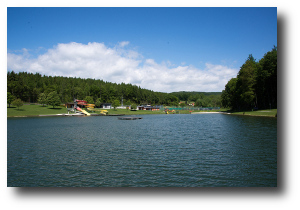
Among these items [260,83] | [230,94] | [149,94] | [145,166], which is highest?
[149,94]

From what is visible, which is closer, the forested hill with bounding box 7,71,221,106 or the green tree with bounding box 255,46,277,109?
the green tree with bounding box 255,46,277,109

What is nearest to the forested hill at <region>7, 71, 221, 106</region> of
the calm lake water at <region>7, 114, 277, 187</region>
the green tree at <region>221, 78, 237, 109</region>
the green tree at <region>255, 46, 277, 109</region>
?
the green tree at <region>221, 78, 237, 109</region>

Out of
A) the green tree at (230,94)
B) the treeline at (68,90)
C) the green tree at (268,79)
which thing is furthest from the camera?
the treeline at (68,90)

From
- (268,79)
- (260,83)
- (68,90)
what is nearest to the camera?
(268,79)

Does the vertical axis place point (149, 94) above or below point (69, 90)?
above

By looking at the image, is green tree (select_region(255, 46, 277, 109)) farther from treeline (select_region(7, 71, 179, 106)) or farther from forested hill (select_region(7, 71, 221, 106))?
forested hill (select_region(7, 71, 221, 106))

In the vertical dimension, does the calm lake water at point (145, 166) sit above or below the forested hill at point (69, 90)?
below

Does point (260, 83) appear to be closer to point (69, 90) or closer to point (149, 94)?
point (69, 90)

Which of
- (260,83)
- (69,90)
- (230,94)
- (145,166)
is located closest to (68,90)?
(69,90)

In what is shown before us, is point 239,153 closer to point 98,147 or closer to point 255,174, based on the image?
point 255,174

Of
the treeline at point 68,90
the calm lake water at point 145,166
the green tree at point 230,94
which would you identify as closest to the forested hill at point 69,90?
the treeline at point 68,90

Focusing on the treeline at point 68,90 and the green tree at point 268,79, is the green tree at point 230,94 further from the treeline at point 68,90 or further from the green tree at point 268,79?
the treeline at point 68,90
